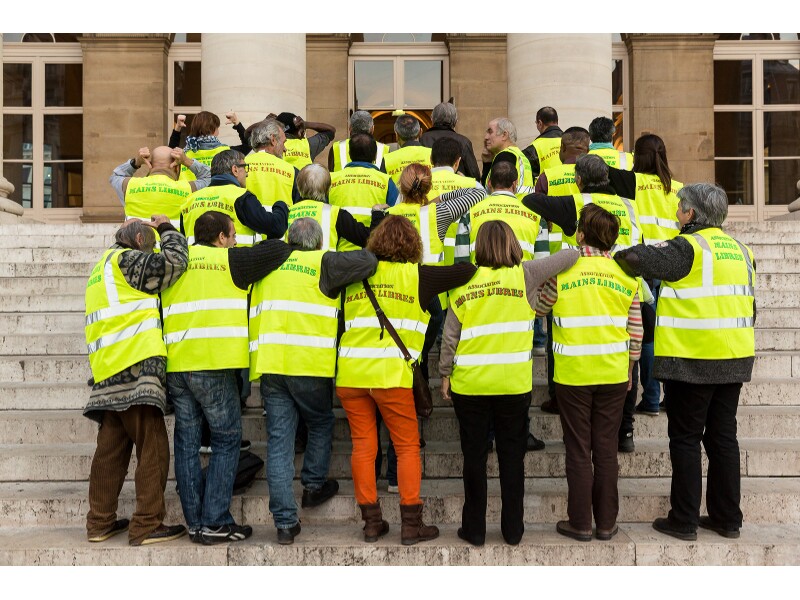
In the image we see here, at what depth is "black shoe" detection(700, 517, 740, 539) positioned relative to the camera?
514 centimetres

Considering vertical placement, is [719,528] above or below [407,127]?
below

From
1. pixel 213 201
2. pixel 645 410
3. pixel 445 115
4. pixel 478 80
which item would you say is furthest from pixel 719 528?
pixel 478 80

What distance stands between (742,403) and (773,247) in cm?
372

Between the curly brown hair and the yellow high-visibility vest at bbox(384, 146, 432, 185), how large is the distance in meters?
2.08

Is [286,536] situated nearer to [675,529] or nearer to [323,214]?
[323,214]

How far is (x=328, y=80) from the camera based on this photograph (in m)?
16.2

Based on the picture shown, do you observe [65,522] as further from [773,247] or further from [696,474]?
[773,247]

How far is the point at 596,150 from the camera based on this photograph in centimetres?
720

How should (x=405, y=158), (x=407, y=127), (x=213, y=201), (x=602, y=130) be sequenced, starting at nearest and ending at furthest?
(x=213, y=201) < (x=405, y=158) < (x=602, y=130) < (x=407, y=127)

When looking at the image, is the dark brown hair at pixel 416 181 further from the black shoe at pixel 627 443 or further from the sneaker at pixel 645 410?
the sneaker at pixel 645 410

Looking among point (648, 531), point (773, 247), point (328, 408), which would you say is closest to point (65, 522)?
point (328, 408)

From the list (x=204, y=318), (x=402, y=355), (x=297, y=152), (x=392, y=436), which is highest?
(x=297, y=152)

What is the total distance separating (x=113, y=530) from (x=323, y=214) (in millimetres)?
2624

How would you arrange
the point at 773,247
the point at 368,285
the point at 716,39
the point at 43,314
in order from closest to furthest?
the point at 368,285 < the point at 43,314 < the point at 773,247 < the point at 716,39
